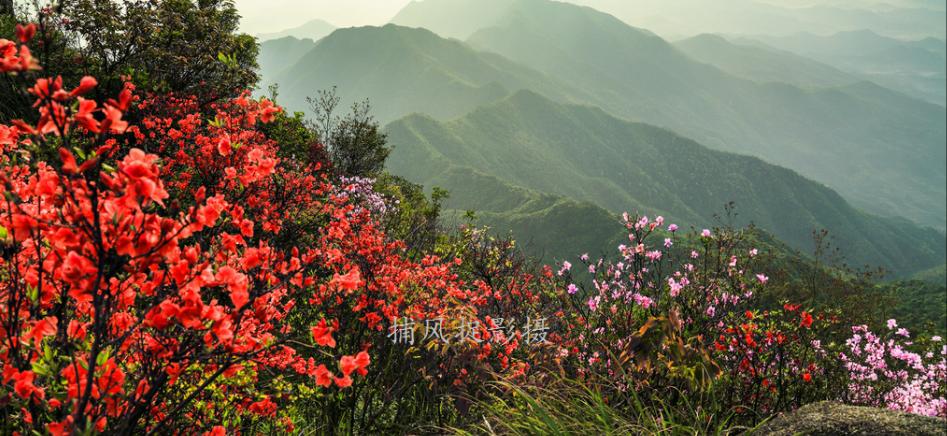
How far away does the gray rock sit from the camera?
297 centimetres

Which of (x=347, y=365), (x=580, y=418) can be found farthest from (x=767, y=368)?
(x=347, y=365)

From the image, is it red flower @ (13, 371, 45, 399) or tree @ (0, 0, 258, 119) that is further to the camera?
tree @ (0, 0, 258, 119)

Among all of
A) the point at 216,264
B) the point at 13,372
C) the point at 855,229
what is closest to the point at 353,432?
the point at 216,264

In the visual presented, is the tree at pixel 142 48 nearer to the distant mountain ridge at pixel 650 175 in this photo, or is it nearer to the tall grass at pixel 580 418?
the tall grass at pixel 580 418

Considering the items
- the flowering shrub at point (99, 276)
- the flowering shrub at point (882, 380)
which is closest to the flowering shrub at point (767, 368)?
the flowering shrub at point (882, 380)

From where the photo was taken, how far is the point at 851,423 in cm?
309

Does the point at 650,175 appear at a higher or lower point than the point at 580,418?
lower

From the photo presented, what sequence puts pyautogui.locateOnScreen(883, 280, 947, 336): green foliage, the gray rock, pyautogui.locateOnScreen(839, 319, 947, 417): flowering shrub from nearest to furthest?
the gray rock
pyautogui.locateOnScreen(839, 319, 947, 417): flowering shrub
pyautogui.locateOnScreen(883, 280, 947, 336): green foliage

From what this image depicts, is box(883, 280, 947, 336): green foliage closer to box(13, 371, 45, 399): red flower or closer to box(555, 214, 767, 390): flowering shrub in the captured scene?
box(555, 214, 767, 390): flowering shrub

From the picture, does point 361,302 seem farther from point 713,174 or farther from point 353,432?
point 713,174

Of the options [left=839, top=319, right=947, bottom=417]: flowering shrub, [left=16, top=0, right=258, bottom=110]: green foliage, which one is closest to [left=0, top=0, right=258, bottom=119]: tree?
[left=16, top=0, right=258, bottom=110]: green foliage

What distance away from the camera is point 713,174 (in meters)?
137

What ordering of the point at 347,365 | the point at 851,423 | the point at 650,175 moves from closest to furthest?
A: the point at 347,365
the point at 851,423
the point at 650,175

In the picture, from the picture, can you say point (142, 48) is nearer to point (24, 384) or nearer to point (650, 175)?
point (24, 384)
